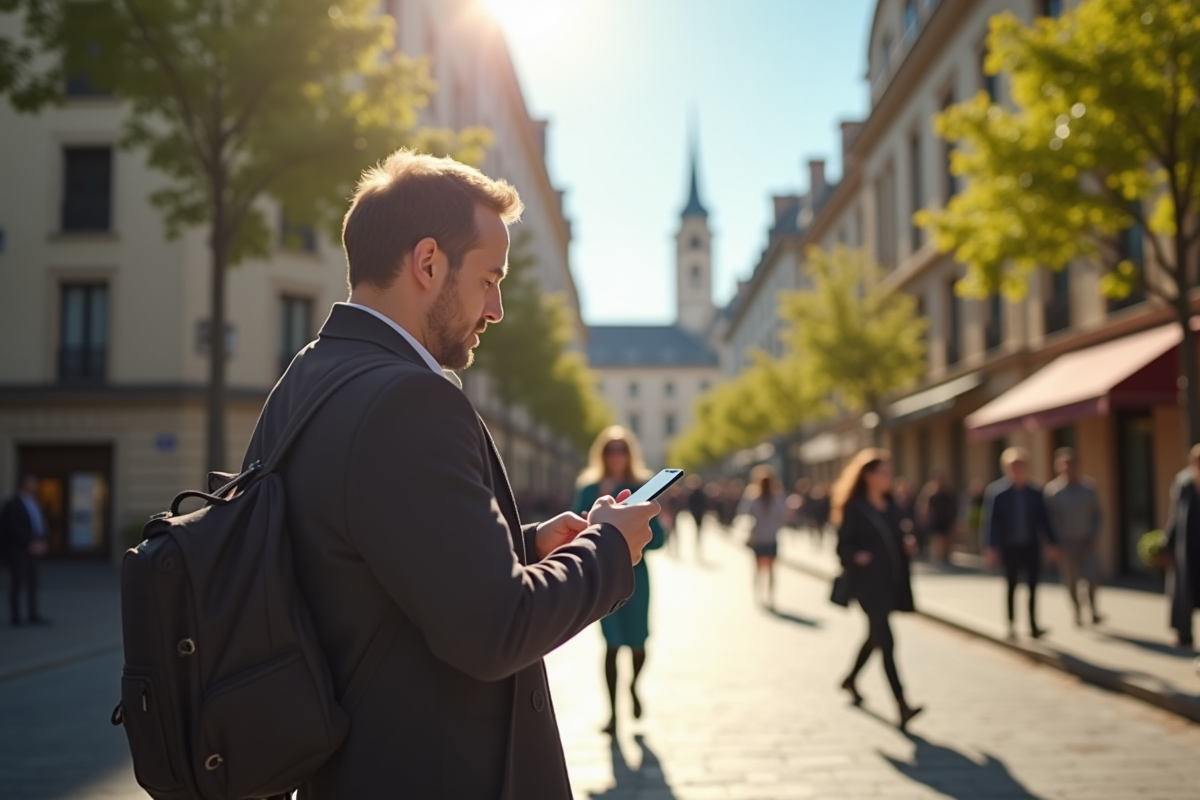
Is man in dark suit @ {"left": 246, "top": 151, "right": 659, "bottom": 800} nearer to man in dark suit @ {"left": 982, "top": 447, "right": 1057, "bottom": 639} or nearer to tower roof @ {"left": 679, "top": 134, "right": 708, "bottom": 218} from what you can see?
man in dark suit @ {"left": 982, "top": 447, "right": 1057, "bottom": 639}

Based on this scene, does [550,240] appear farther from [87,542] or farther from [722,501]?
[87,542]

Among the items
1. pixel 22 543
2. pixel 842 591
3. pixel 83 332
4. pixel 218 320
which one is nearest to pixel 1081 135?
pixel 842 591

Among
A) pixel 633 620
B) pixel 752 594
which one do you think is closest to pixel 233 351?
pixel 752 594

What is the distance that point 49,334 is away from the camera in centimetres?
2486

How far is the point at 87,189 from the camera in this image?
83.8ft

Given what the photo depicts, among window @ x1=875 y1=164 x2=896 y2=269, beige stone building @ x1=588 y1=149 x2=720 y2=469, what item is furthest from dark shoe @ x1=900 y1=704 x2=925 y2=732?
beige stone building @ x1=588 y1=149 x2=720 y2=469

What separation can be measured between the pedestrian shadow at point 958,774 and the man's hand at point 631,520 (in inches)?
174

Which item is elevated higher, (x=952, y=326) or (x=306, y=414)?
(x=952, y=326)

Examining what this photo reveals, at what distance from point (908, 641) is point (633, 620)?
574 centimetres

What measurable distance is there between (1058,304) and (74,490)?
68.5ft

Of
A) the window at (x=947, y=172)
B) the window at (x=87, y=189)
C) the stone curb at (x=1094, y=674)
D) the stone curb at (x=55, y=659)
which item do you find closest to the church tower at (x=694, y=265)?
the window at (x=947, y=172)

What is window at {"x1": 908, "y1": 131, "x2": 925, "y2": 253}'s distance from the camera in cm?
3286

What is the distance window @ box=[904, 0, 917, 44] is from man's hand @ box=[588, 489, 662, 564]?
3325 centimetres

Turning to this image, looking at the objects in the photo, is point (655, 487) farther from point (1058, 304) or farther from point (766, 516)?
Answer: point (1058, 304)
